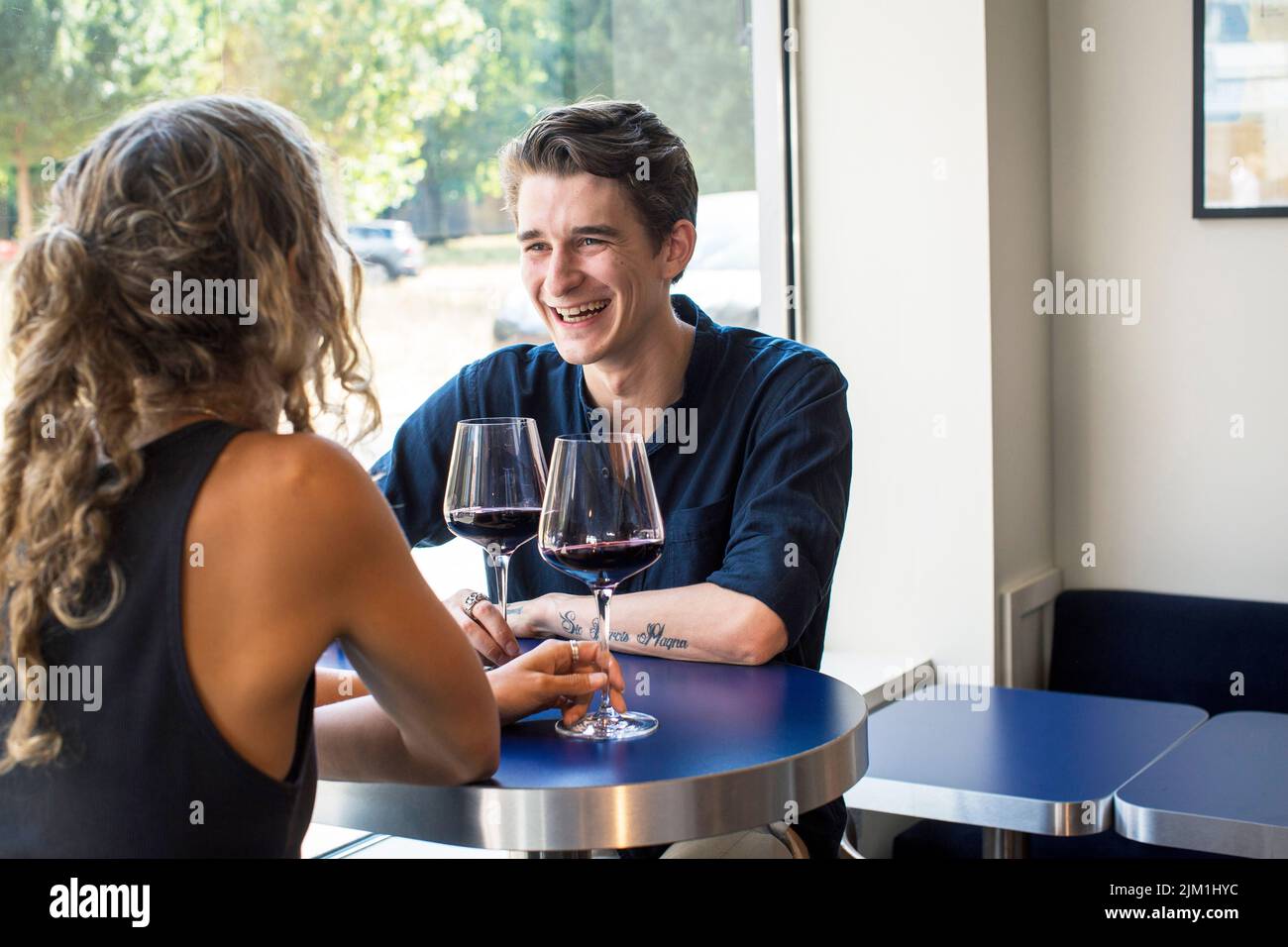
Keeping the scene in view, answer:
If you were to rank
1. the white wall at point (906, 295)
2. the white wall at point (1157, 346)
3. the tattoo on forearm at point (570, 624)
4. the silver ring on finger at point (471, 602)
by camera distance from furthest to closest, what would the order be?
1. the white wall at point (1157, 346)
2. the white wall at point (906, 295)
3. the tattoo on forearm at point (570, 624)
4. the silver ring on finger at point (471, 602)

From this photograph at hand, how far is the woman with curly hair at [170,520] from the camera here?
1.01 m

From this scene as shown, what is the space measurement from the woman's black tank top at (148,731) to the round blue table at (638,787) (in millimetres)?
227

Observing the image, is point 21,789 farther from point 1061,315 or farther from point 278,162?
point 1061,315

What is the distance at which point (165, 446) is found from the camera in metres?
1.04

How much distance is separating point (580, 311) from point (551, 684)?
817 mm

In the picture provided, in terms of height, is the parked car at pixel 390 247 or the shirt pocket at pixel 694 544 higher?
the parked car at pixel 390 247

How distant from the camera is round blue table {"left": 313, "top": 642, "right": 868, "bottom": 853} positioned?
1.21m

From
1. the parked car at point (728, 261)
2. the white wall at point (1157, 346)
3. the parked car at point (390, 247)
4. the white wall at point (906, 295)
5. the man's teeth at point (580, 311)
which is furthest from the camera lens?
the parked car at point (728, 261)

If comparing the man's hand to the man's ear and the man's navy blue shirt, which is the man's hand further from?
the man's ear

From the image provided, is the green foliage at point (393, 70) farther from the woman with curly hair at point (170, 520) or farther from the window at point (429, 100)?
the woman with curly hair at point (170, 520)

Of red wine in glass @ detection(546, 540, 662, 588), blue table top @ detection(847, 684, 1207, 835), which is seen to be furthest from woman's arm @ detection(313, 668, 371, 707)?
blue table top @ detection(847, 684, 1207, 835)

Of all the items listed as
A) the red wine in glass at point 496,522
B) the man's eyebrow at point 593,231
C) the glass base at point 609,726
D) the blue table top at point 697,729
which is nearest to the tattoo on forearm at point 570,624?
the blue table top at point 697,729

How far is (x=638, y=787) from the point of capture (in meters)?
1.21

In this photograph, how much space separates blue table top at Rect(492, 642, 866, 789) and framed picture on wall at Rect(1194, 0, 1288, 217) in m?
2.15
